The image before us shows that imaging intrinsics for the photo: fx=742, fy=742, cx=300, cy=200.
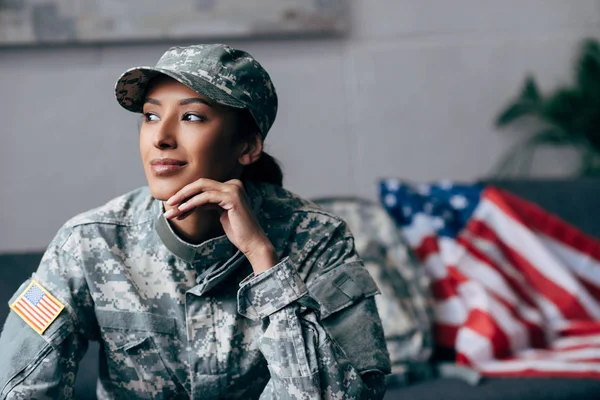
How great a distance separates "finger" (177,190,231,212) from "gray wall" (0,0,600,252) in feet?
4.77

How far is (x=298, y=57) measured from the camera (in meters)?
2.85

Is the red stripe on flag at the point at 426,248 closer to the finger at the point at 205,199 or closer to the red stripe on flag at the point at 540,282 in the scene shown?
the red stripe on flag at the point at 540,282

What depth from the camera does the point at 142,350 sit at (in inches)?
55.5

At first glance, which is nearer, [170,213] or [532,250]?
[170,213]

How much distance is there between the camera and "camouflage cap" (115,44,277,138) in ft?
4.21

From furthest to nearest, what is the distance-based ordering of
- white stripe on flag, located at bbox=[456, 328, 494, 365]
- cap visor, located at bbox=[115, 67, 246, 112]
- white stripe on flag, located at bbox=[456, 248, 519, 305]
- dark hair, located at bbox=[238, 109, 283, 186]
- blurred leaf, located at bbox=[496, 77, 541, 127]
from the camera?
blurred leaf, located at bbox=[496, 77, 541, 127]
white stripe on flag, located at bbox=[456, 248, 519, 305]
white stripe on flag, located at bbox=[456, 328, 494, 365]
dark hair, located at bbox=[238, 109, 283, 186]
cap visor, located at bbox=[115, 67, 246, 112]

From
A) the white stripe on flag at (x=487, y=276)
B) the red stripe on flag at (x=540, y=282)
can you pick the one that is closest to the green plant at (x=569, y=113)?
the red stripe on flag at (x=540, y=282)

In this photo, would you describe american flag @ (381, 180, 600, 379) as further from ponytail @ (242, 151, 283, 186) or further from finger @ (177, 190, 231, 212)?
finger @ (177, 190, 231, 212)

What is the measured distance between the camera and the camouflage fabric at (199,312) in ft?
4.32

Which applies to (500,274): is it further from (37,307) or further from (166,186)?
(37,307)

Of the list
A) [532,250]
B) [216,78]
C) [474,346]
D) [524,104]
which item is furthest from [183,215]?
[524,104]

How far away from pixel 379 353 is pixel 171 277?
42cm

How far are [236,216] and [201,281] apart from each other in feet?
0.54

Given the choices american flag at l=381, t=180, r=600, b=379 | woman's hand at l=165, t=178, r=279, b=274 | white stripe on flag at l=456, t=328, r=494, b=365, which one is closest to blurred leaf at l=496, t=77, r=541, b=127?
american flag at l=381, t=180, r=600, b=379
